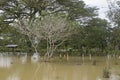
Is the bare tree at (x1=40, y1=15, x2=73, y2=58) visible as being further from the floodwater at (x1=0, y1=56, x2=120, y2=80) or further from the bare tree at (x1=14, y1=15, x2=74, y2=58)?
the floodwater at (x1=0, y1=56, x2=120, y2=80)

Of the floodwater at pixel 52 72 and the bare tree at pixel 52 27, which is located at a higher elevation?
the bare tree at pixel 52 27

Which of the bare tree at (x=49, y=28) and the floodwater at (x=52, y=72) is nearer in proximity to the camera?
the floodwater at (x=52, y=72)

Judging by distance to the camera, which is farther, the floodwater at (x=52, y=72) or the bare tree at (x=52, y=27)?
the bare tree at (x=52, y=27)

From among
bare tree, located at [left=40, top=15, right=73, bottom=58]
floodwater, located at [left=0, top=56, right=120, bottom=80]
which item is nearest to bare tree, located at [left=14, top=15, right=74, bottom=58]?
bare tree, located at [left=40, top=15, right=73, bottom=58]

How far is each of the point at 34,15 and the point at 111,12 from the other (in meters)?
14.6

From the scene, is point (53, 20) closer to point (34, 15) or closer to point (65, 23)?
point (65, 23)

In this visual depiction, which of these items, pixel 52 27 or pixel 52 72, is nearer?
pixel 52 72

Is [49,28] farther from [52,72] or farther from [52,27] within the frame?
[52,72]

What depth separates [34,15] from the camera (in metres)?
34.3

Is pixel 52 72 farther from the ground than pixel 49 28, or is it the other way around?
pixel 49 28

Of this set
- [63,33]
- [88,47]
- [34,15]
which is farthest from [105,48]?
[63,33]

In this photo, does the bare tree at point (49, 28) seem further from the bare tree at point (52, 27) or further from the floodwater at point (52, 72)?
the floodwater at point (52, 72)

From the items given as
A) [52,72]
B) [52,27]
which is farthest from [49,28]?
[52,72]

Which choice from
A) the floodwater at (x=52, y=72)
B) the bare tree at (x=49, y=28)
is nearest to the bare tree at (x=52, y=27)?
the bare tree at (x=49, y=28)
